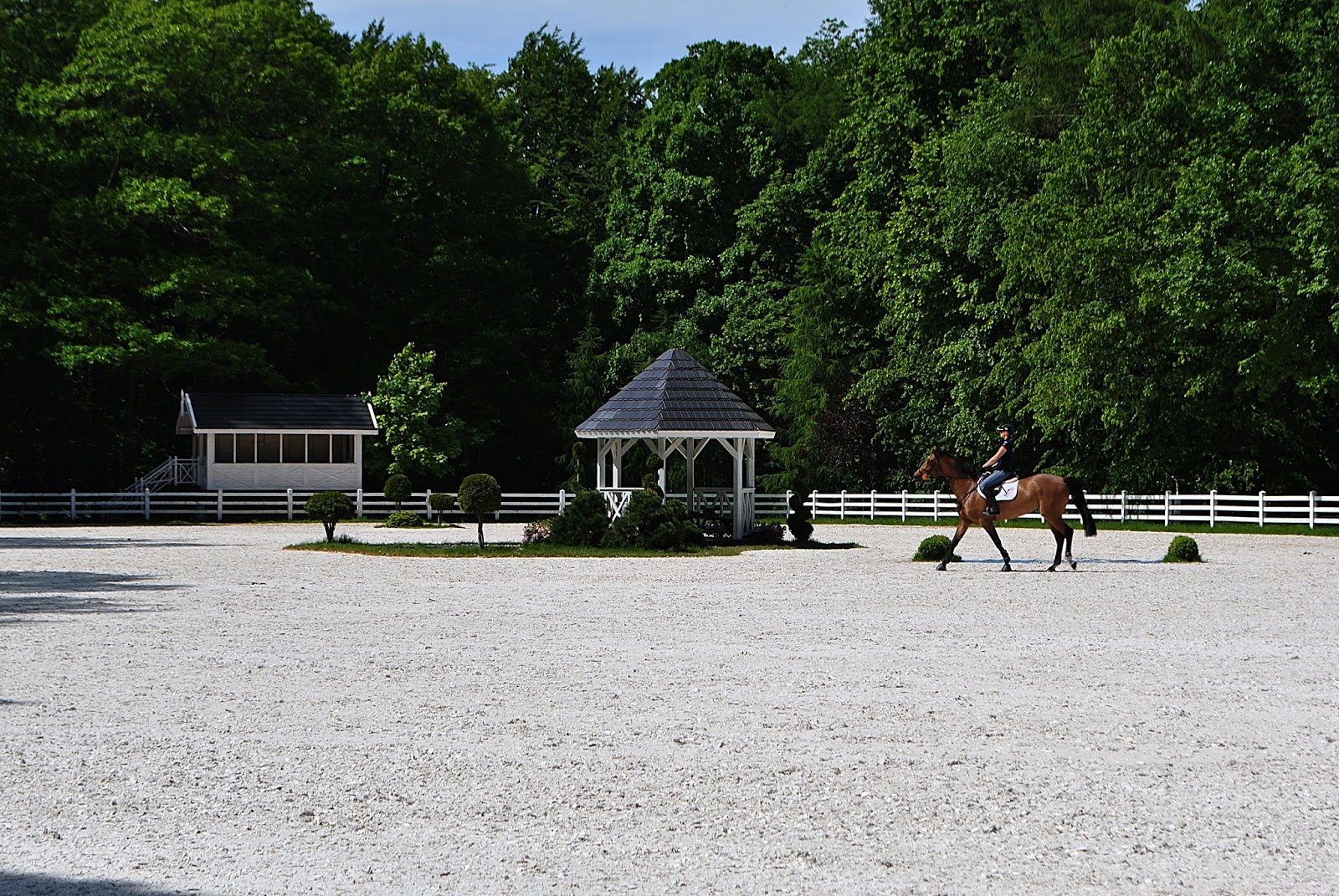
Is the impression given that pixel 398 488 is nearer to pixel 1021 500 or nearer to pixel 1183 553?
pixel 1021 500

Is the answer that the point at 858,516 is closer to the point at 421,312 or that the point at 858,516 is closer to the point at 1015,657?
the point at 421,312

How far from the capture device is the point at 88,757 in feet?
26.8

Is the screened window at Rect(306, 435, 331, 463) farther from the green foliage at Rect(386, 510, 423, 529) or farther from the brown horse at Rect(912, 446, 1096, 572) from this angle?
the brown horse at Rect(912, 446, 1096, 572)

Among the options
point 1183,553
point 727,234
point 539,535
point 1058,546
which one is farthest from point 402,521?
point 1183,553

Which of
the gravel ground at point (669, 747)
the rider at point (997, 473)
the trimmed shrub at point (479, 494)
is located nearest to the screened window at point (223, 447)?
the trimmed shrub at point (479, 494)

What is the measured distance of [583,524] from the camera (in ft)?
97.8

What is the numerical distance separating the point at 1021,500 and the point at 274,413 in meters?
32.3

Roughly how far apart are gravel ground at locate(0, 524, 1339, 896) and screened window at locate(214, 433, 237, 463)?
109 ft

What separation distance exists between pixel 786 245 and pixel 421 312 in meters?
14.0

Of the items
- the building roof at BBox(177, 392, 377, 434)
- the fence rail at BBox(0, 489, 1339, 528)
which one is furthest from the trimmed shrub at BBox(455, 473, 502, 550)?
the building roof at BBox(177, 392, 377, 434)

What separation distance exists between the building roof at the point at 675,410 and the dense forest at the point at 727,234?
1794 mm

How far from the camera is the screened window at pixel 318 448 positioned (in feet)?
166

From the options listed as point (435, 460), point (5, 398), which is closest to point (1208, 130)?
point (435, 460)

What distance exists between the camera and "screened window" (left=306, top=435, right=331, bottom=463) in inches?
1987
